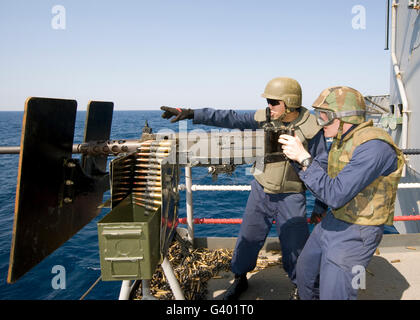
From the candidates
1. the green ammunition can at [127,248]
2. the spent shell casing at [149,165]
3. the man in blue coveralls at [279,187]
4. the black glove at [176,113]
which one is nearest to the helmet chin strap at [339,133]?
the man in blue coveralls at [279,187]

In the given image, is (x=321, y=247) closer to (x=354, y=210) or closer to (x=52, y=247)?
(x=354, y=210)

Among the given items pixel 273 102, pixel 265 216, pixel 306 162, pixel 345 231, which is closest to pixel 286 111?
pixel 273 102

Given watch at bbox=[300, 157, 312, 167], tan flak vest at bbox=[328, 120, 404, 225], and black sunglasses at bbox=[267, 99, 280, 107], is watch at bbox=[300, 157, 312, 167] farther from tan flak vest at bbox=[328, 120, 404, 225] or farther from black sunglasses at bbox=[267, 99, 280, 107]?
black sunglasses at bbox=[267, 99, 280, 107]

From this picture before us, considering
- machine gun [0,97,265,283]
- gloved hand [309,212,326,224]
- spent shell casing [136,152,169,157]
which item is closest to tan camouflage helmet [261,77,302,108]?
machine gun [0,97,265,283]

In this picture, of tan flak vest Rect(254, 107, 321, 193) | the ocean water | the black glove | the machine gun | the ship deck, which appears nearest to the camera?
the machine gun

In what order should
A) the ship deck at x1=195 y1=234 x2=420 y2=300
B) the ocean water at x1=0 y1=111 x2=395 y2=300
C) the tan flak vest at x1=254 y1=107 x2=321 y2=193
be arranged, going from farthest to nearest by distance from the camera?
1. the ocean water at x1=0 y1=111 x2=395 y2=300
2. the ship deck at x1=195 y1=234 x2=420 y2=300
3. the tan flak vest at x1=254 y1=107 x2=321 y2=193

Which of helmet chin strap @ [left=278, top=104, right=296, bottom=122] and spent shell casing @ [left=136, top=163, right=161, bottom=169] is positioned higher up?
helmet chin strap @ [left=278, top=104, right=296, bottom=122]

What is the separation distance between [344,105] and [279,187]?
129 centimetres

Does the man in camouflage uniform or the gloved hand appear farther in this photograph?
the gloved hand

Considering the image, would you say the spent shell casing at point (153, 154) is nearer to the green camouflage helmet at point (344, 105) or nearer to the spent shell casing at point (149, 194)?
the spent shell casing at point (149, 194)

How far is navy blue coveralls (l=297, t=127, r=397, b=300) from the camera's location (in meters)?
2.58

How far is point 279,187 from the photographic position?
3787 millimetres

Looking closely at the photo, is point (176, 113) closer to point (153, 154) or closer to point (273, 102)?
point (153, 154)

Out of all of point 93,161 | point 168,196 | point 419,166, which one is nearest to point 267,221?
point 168,196
